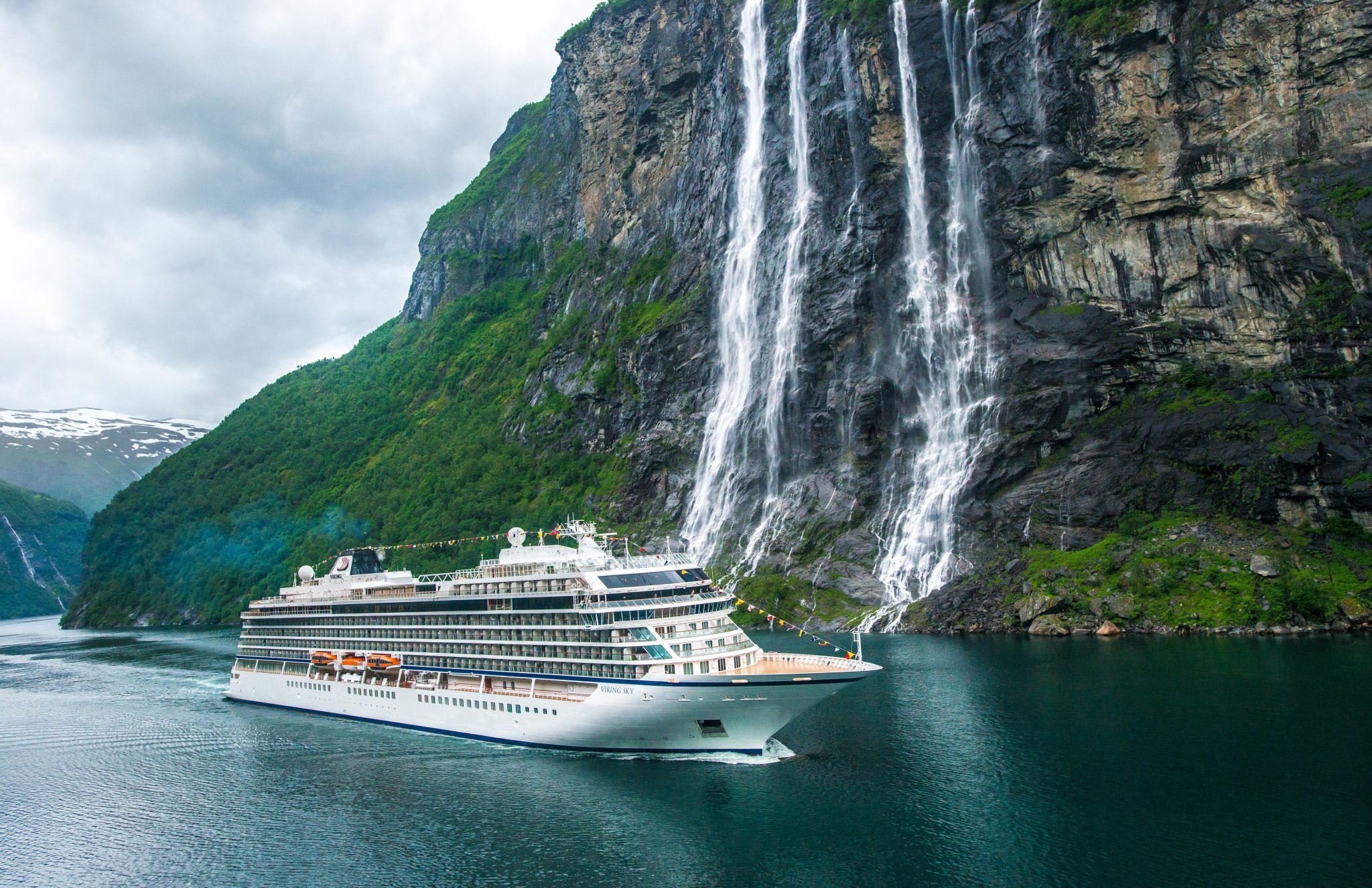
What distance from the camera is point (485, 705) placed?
50.5 meters

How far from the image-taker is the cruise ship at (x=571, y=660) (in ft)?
139

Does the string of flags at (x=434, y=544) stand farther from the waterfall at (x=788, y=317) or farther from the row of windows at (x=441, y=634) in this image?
the waterfall at (x=788, y=317)

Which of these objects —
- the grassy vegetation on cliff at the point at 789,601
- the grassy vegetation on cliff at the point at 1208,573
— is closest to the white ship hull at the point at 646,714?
the grassy vegetation on cliff at the point at 1208,573

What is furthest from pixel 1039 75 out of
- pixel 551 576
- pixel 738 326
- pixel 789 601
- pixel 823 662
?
pixel 551 576

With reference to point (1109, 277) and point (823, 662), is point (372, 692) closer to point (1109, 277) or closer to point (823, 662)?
point (823, 662)

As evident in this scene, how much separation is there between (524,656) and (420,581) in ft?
52.6

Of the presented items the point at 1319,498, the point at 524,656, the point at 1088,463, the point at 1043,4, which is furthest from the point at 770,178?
the point at 524,656

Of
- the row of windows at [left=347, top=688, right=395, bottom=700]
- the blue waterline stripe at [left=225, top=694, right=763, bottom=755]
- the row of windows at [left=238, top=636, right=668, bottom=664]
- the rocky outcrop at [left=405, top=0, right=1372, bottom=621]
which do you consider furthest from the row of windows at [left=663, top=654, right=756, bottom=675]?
the rocky outcrop at [left=405, top=0, right=1372, bottom=621]

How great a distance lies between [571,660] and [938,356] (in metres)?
76.7

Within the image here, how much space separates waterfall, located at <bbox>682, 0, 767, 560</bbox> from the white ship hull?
217ft

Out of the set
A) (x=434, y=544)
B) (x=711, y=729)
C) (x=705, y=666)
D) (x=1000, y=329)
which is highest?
(x=1000, y=329)

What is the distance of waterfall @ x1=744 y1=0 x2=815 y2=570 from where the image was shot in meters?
113

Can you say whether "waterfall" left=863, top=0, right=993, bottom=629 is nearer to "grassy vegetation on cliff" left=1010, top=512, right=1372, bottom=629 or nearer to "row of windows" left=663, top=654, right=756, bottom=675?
"grassy vegetation on cliff" left=1010, top=512, right=1372, bottom=629

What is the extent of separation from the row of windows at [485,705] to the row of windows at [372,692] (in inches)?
164
